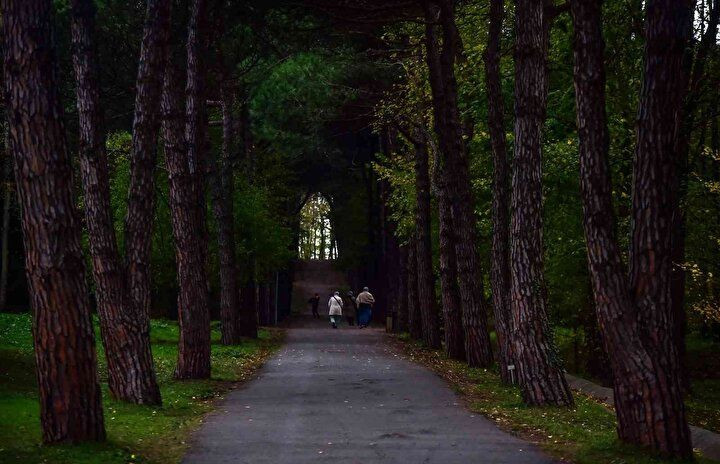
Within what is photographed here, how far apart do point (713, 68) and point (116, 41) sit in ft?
40.4

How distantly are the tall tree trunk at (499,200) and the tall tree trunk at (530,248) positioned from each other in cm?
331

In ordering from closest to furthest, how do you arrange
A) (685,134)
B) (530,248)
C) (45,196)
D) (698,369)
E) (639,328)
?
1. (45,196)
2. (639,328)
3. (530,248)
4. (685,134)
5. (698,369)

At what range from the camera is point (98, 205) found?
46.2 feet

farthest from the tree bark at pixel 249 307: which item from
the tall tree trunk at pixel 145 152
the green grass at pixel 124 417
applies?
the tall tree trunk at pixel 145 152

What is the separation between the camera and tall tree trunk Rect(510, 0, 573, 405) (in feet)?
50.7

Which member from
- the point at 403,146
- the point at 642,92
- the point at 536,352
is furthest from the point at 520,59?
the point at 403,146

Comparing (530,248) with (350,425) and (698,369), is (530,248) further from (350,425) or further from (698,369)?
(698,369)

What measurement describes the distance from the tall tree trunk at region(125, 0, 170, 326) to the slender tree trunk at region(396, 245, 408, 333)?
30329mm

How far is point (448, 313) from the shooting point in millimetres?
28047

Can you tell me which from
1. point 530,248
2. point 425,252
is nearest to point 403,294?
point 425,252

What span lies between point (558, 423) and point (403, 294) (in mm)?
31750

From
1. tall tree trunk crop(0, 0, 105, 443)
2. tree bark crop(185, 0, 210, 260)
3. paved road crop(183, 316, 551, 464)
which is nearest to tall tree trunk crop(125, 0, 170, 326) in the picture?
paved road crop(183, 316, 551, 464)

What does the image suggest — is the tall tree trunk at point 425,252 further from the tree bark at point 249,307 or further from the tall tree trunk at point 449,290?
the tree bark at point 249,307

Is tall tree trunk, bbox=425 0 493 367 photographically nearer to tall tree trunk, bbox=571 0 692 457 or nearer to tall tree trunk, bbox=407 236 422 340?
tall tree trunk, bbox=571 0 692 457
